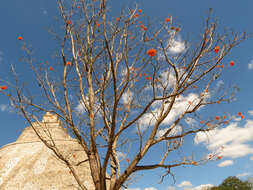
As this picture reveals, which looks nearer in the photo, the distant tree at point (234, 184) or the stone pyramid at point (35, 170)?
the stone pyramid at point (35, 170)

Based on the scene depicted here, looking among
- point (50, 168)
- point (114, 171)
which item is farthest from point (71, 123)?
point (50, 168)

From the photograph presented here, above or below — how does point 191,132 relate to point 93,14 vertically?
below

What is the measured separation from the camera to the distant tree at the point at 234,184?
4988 cm

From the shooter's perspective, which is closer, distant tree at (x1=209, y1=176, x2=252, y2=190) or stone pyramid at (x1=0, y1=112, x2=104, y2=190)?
stone pyramid at (x1=0, y1=112, x2=104, y2=190)

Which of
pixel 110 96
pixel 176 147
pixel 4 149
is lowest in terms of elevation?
pixel 176 147

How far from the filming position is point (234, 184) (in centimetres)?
5091

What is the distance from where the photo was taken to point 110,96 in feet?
23.9

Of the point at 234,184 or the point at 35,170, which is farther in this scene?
the point at 234,184

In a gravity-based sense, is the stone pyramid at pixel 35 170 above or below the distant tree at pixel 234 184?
above

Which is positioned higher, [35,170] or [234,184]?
[35,170]

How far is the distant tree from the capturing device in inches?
1964

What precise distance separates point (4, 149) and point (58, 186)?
19598 mm

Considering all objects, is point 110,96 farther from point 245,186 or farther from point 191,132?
point 245,186

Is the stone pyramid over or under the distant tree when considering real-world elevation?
over
